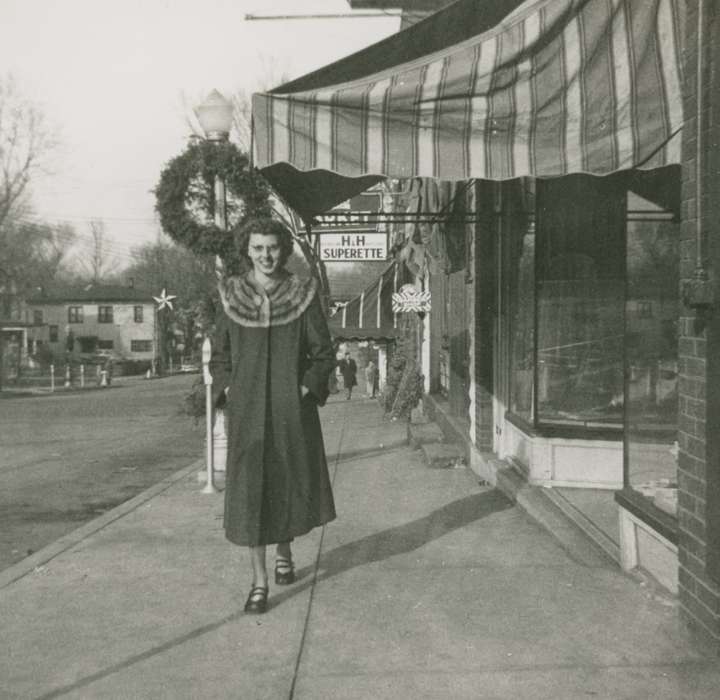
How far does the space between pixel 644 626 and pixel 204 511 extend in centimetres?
448

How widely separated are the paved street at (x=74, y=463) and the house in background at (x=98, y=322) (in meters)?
69.4

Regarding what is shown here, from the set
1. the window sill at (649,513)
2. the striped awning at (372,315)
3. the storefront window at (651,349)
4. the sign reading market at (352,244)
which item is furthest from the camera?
the striped awning at (372,315)

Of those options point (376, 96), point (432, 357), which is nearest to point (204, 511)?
point (376, 96)

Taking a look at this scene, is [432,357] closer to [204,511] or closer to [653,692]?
[204,511]

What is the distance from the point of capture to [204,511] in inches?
317

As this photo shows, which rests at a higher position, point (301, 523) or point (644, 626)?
point (301, 523)

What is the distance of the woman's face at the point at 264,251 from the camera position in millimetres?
4938

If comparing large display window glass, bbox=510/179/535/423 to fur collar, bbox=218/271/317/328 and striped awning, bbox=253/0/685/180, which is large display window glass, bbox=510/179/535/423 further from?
striped awning, bbox=253/0/685/180

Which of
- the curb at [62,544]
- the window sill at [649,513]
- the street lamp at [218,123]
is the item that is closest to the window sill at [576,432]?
the window sill at [649,513]

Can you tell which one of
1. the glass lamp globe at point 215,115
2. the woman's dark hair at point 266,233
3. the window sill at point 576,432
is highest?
the glass lamp globe at point 215,115

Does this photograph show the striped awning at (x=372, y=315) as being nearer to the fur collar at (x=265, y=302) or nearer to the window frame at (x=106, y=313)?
the fur collar at (x=265, y=302)

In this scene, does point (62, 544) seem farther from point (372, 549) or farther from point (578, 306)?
point (578, 306)

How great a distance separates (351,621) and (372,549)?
1.62m

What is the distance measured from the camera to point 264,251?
4.94 metres
